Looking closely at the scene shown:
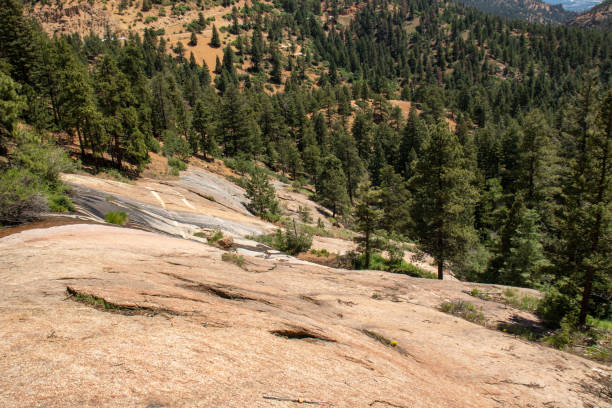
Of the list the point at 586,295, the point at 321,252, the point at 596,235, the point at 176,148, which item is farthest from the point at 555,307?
the point at 176,148

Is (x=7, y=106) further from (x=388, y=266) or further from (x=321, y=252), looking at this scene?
(x=388, y=266)

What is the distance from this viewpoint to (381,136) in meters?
78.9

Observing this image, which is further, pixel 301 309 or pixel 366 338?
pixel 301 309

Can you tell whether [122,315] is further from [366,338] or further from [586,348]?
[586,348]

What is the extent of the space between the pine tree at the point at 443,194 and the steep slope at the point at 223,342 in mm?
8867

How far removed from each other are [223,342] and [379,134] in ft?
260

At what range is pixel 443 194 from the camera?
1869 centimetres

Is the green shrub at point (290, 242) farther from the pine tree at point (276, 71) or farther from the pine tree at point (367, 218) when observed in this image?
the pine tree at point (276, 71)

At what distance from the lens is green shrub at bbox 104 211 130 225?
14.4 metres

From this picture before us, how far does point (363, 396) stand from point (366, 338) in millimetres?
2682

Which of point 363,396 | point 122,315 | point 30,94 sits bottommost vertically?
point 363,396

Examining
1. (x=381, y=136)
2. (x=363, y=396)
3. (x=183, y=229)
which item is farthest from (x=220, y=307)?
(x=381, y=136)

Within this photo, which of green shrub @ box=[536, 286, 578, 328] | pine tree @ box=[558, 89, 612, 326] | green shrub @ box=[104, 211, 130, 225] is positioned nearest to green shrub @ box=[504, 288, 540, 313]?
green shrub @ box=[536, 286, 578, 328]

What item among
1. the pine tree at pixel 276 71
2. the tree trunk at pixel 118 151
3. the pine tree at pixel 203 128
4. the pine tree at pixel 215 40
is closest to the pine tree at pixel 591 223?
the tree trunk at pixel 118 151
